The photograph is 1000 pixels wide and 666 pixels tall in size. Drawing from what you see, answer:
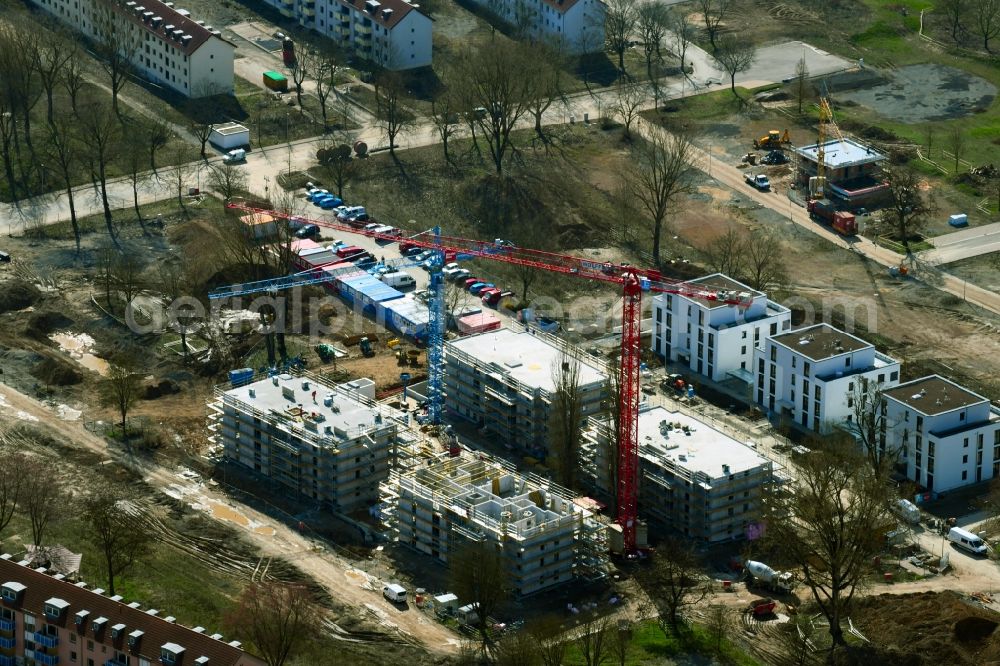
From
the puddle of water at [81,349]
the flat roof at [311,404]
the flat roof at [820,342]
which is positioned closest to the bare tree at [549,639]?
the flat roof at [311,404]

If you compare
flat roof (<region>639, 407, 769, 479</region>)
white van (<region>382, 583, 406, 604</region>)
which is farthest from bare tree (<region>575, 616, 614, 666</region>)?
flat roof (<region>639, 407, 769, 479</region>)

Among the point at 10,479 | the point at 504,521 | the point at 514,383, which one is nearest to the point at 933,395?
the point at 514,383

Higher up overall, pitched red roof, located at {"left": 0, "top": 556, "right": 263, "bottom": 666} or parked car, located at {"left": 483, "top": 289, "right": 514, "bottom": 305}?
pitched red roof, located at {"left": 0, "top": 556, "right": 263, "bottom": 666}

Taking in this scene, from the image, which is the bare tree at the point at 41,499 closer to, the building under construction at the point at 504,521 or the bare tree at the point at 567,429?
the building under construction at the point at 504,521

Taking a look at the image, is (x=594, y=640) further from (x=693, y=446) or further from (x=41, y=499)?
(x=41, y=499)

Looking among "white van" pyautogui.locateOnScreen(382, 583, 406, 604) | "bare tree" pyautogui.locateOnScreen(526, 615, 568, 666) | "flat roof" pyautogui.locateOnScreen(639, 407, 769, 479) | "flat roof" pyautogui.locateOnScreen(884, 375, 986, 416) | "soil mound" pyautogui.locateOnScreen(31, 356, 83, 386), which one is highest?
"flat roof" pyautogui.locateOnScreen(884, 375, 986, 416)

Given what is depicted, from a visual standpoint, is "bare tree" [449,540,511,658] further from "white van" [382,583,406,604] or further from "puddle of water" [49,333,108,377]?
"puddle of water" [49,333,108,377]
